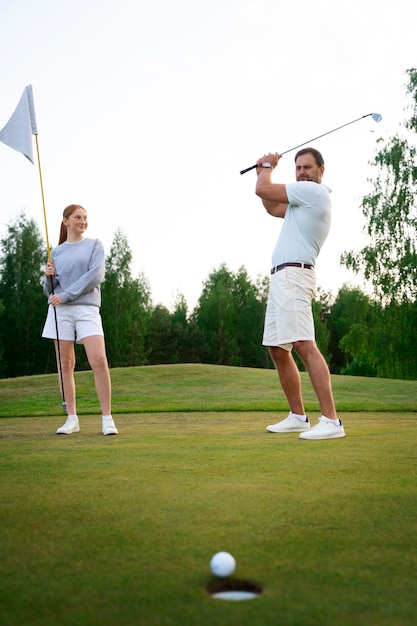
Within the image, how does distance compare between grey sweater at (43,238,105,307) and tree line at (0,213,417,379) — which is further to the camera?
tree line at (0,213,417,379)

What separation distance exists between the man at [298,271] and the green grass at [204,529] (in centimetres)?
59

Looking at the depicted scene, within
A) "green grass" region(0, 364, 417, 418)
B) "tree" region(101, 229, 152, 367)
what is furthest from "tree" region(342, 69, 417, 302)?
"tree" region(101, 229, 152, 367)

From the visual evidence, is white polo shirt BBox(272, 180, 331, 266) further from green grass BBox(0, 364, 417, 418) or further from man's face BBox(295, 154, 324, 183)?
green grass BBox(0, 364, 417, 418)

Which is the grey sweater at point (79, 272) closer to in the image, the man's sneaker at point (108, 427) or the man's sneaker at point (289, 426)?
the man's sneaker at point (108, 427)

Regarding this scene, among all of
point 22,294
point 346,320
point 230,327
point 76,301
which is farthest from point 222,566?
point 346,320

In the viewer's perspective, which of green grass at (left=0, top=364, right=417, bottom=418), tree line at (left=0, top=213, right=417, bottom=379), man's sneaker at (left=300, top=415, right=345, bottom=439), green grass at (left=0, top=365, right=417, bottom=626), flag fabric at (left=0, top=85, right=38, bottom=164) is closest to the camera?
green grass at (left=0, top=365, right=417, bottom=626)

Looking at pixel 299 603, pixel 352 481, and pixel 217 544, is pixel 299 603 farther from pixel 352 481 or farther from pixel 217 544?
pixel 352 481

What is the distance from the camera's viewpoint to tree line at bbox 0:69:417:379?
82.2ft

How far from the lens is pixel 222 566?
5.22ft

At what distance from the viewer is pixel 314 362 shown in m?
4.81

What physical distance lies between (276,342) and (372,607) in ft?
11.7

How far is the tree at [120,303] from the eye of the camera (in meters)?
47.2

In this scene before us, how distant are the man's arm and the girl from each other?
4.74ft

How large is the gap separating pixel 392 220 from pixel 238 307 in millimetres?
34771
